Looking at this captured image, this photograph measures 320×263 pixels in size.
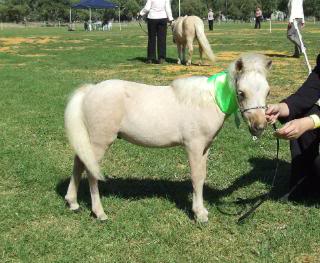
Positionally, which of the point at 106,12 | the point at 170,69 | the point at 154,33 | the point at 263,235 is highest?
the point at 106,12

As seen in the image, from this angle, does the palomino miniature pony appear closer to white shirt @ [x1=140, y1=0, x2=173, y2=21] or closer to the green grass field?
the green grass field

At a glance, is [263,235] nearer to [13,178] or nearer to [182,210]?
[182,210]

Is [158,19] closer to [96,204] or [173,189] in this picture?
[173,189]

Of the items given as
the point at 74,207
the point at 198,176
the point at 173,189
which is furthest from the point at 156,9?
the point at 198,176

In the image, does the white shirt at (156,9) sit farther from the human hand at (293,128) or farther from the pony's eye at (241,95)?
the pony's eye at (241,95)

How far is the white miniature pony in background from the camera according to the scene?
49.2 feet

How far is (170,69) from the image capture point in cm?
1444

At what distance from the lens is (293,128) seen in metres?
4.12

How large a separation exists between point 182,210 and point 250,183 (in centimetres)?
112

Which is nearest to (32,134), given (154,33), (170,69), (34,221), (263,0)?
(34,221)

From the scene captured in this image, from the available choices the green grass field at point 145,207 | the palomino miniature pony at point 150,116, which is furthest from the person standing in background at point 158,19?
the palomino miniature pony at point 150,116

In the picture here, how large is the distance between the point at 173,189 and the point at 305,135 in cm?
151

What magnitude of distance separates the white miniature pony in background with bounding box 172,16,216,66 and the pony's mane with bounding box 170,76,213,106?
33.4 feet

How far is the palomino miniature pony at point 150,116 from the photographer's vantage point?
4.24m
